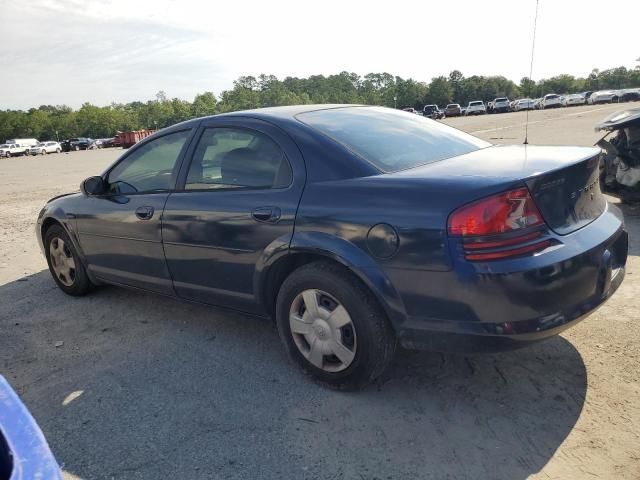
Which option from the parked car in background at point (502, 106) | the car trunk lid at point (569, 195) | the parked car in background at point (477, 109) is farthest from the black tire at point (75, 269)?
the parked car in background at point (502, 106)

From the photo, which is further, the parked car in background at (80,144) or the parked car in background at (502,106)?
the parked car in background at (502,106)

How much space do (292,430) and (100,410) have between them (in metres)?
1.18

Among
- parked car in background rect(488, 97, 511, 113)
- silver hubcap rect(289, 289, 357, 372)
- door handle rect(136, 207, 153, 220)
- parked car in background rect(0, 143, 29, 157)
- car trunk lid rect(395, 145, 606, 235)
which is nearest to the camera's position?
car trunk lid rect(395, 145, 606, 235)

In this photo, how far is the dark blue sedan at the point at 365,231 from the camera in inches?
98.6

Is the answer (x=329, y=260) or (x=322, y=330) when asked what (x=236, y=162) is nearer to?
(x=329, y=260)

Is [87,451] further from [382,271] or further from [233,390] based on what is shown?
[382,271]

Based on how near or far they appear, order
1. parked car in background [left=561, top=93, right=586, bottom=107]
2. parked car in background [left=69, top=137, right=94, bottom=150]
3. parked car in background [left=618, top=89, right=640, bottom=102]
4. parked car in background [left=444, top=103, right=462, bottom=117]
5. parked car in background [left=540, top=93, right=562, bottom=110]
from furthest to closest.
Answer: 1. parked car in background [left=444, top=103, right=462, bottom=117]
2. parked car in background [left=561, top=93, right=586, bottom=107]
3. parked car in background [left=540, top=93, right=562, bottom=110]
4. parked car in background [left=69, top=137, right=94, bottom=150]
5. parked car in background [left=618, top=89, right=640, bottom=102]

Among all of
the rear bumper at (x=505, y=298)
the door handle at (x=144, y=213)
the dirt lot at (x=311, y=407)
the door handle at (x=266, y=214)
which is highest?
the door handle at (x=266, y=214)

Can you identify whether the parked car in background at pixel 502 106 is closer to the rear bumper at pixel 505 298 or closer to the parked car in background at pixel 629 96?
the parked car in background at pixel 629 96

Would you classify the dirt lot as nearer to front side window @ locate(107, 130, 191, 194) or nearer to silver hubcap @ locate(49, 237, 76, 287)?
silver hubcap @ locate(49, 237, 76, 287)

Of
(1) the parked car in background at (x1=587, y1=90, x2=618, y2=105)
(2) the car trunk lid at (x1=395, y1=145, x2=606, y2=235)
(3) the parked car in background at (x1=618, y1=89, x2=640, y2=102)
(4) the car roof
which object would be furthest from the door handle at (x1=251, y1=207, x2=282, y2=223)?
(3) the parked car in background at (x1=618, y1=89, x2=640, y2=102)

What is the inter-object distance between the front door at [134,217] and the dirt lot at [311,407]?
488 mm

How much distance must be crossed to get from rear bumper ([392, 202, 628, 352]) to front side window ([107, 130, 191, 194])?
81.8 inches

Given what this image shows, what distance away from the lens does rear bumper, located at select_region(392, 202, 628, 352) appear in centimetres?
245
